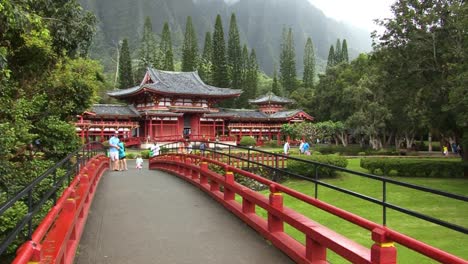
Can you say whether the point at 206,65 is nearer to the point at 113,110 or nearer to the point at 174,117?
the point at 174,117

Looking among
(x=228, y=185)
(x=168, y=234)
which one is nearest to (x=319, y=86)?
(x=228, y=185)

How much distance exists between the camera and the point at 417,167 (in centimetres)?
2473

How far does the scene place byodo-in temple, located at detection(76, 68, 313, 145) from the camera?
135ft

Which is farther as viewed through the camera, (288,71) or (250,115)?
(288,71)

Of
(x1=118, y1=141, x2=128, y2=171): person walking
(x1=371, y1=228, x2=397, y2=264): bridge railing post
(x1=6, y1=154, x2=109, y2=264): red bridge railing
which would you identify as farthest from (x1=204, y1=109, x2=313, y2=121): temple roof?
(x1=371, y1=228, x2=397, y2=264): bridge railing post

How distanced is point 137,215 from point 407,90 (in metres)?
21.5

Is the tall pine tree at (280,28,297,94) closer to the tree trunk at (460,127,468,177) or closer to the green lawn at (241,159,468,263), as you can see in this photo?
the tree trunk at (460,127,468,177)

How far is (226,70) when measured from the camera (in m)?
68.6

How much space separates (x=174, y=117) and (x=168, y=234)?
129 ft

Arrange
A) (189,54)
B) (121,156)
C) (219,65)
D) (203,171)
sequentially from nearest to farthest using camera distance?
(203,171), (121,156), (219,65), (189,54)

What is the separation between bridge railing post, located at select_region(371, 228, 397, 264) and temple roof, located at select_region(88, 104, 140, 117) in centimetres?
3773

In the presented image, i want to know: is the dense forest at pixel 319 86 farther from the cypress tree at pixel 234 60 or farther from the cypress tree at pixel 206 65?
the cypress tree at pixel 206 65

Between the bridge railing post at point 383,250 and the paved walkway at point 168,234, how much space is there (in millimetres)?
1616

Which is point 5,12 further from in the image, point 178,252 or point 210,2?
point 210,2
